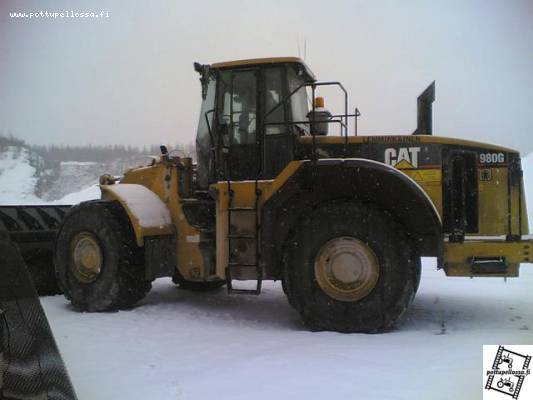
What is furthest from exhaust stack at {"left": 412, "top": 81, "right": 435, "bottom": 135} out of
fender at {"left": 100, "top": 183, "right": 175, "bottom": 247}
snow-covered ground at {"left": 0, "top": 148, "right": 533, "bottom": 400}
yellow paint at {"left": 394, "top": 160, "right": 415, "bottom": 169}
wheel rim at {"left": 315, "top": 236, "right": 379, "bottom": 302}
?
fender at {"left": 100, "top": 183, "right": 175, "bottom": 247}

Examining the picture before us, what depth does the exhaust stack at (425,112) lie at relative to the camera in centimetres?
527

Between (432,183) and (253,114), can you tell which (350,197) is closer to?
(432,183)

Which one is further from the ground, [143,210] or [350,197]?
[350,197]

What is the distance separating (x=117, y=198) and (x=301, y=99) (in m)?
2.23

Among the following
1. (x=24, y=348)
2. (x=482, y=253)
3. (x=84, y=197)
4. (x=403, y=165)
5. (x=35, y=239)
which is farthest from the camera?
Answer: (x=84, y=197)

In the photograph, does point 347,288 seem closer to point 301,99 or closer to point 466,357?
point 466,357

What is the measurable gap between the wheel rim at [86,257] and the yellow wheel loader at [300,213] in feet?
0.05

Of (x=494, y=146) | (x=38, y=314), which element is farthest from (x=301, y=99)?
(x=38, y=314)

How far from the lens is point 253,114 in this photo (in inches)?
211

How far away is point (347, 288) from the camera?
4.52 m

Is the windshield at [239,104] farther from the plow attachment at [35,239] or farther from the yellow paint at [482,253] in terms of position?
the plow attachment at [35,239]

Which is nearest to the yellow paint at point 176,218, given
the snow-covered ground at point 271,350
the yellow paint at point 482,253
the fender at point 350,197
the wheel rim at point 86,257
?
the snow-covered ground at point 271,350

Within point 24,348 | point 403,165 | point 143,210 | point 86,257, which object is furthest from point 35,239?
point 403,165

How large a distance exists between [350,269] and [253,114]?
189 centimetres
